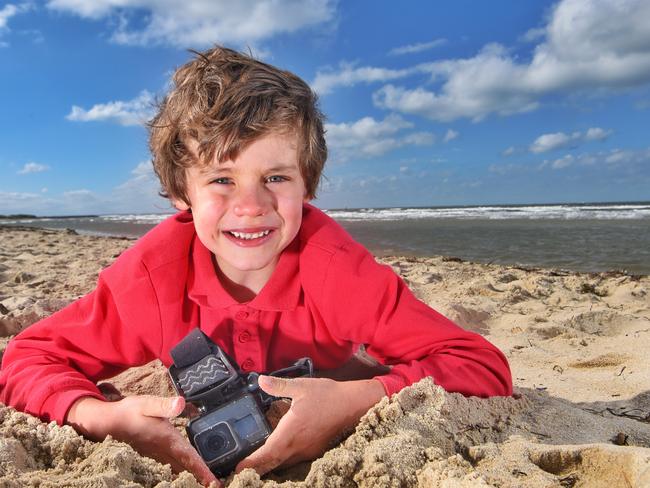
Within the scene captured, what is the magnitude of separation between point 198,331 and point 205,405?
0.22 metres

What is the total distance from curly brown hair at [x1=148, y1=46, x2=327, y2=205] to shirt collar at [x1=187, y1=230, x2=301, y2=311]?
300mm

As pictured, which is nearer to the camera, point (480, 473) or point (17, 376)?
point (480, 473)

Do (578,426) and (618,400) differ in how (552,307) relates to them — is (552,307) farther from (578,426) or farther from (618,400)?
(578,426)

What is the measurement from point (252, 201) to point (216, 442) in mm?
761

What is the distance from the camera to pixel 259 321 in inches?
75.0

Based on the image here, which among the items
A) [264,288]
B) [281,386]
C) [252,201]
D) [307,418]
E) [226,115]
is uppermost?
[226,115]

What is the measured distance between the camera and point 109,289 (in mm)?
1938

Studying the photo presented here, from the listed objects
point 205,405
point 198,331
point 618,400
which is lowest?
point 618,400

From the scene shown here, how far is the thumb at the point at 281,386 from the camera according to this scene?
4.20 ft

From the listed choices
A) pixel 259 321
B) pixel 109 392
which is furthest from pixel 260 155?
pixel 109 392

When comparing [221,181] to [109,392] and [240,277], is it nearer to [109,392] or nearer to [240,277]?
[240,277]

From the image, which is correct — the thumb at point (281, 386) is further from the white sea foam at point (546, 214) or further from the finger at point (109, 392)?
the white sea foam at point (546, 214)

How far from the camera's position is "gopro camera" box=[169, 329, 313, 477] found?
139 centimetres

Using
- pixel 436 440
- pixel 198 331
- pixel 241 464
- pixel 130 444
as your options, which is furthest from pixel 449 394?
pixel 130 444
